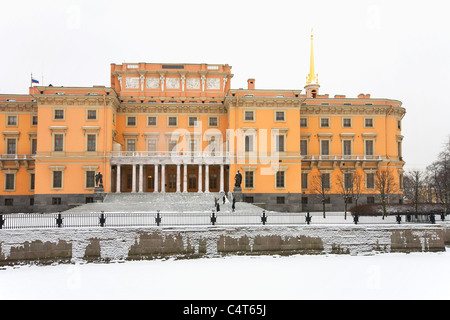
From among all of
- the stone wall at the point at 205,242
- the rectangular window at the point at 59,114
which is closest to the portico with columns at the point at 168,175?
the rectangular window at the point at 59,114

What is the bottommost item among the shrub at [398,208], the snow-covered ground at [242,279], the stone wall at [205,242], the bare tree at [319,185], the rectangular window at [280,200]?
the snow-covered ground at [242,279]

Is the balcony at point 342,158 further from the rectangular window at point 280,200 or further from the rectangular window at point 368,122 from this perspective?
the rectangular window at point 280,200

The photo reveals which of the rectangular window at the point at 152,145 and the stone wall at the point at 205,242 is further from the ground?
the rectangular window at the point at 152,145

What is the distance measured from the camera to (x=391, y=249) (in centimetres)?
2261

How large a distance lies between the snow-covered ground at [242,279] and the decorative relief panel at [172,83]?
3785 cm

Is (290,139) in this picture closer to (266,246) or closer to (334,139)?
(334,139)

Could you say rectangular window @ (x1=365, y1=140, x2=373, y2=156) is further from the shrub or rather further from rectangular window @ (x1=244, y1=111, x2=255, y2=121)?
rectangular window @ (x1=244, y1=111, x2=255, y2=121)

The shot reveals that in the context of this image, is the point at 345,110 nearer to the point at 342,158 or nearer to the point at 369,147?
the point at 369,147

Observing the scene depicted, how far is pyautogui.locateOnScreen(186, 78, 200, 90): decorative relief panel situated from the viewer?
5466cm

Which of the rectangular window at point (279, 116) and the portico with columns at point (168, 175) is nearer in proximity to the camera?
the portico with columns at point (168, 175)

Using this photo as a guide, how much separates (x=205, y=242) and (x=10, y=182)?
37497 millimetres

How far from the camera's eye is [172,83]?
54.6 metres

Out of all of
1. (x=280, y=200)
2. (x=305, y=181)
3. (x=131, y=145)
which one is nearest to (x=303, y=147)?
(x=305, y=181)

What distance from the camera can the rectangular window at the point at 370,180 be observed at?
51.6 metres
